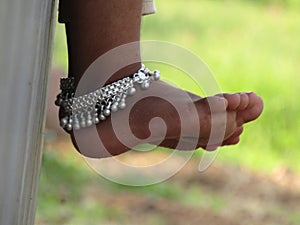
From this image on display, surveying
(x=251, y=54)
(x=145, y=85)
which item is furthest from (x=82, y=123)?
(x=251, y=54)

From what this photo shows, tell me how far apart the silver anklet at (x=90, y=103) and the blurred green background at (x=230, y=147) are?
5.34 ft

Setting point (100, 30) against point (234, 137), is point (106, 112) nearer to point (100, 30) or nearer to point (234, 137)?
point (100, 30)

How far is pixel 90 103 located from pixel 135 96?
7 cm

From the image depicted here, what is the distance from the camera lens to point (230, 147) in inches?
148

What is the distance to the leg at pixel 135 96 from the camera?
141 cm

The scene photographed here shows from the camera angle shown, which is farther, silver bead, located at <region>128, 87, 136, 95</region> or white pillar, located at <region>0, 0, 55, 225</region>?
silver bead, located at <region>128, 87, 136, 95</region>

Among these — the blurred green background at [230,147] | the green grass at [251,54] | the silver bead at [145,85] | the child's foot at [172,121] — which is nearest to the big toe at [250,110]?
the child's foot at [172,121]

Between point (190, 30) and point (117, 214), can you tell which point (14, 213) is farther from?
point (190, 30)

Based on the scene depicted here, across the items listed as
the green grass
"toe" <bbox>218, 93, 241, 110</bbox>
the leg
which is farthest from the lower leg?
the green grass

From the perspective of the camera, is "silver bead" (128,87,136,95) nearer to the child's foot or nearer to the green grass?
the child's foot

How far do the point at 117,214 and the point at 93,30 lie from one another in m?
1.82

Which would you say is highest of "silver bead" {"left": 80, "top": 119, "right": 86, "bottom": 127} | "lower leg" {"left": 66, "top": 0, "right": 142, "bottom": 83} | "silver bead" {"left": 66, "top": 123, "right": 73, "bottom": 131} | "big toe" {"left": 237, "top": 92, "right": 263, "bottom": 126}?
"lower leg" {"left": 66, "top": 0, "right": 142, "bottom": 83}

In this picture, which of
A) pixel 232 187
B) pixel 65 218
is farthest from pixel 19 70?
pixel 232 187

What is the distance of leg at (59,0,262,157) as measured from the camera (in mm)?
1406
